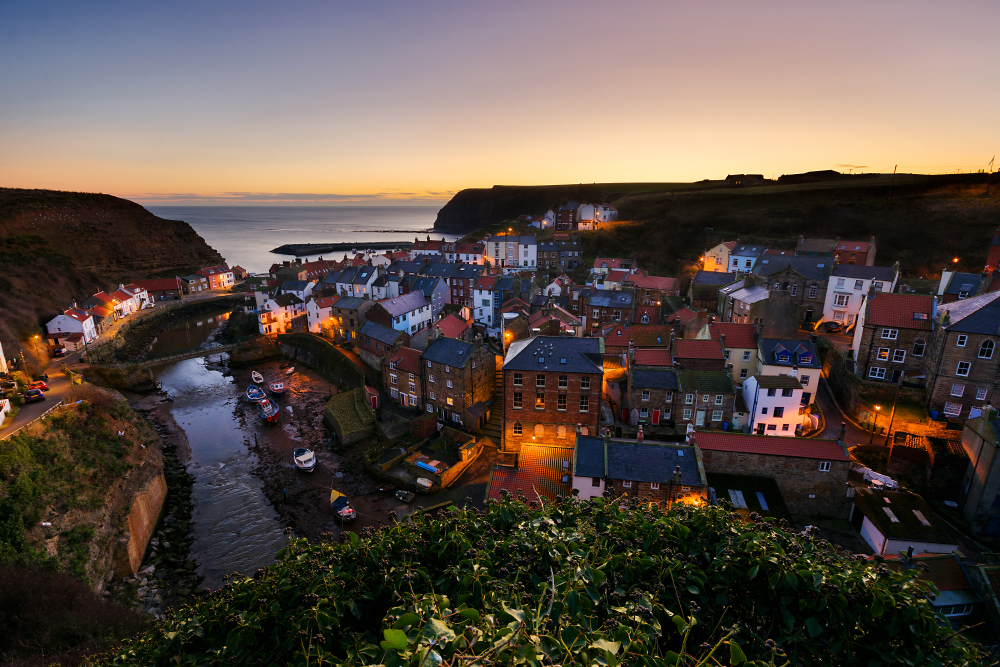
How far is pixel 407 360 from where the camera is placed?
1200 inches

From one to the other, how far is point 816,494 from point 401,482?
66.3 feet

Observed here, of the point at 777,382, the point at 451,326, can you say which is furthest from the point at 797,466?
the point at 451,326

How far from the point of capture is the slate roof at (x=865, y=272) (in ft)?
119

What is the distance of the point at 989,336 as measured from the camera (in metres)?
22.4

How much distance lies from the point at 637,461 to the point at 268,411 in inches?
1053

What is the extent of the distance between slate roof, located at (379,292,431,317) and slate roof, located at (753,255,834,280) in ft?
109

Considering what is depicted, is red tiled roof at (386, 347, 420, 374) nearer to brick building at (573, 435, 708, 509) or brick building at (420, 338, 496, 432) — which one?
brick building at (420, 338, 496, 432)

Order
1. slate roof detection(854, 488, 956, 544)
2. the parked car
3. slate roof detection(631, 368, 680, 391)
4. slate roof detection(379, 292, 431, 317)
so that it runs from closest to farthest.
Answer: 1. slate roof detection(854, 488, 956, 544)
2. slate roof detection(631, 368, 680, 391)
3. the parked car
4. slate roof detection(379, 292, 431, 317)

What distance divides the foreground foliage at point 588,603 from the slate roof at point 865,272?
40882 mm

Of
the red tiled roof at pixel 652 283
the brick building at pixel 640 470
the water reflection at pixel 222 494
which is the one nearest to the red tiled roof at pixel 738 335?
the brick building at pixel 640 470

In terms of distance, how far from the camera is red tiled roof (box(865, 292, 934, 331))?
26.2 m

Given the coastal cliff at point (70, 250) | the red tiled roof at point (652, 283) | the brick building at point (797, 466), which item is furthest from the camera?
the coastal cliff at point (70, 250)

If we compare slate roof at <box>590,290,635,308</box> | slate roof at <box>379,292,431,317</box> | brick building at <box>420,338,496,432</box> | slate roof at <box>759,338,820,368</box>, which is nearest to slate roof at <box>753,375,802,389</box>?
slate roof at <box>759,338,820,368</box>

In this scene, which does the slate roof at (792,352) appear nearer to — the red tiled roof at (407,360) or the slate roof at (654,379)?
A: the slate roof at (654,379)
